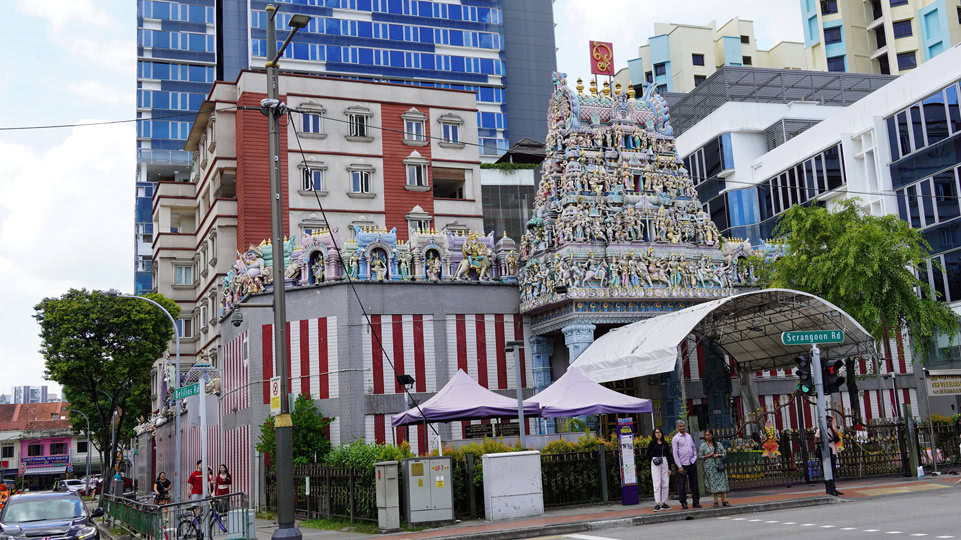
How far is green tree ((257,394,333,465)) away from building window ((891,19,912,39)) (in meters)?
63.4

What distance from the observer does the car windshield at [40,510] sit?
2241 cm

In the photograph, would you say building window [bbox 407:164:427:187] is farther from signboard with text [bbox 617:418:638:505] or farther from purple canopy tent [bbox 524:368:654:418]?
signboard with text [bbox 617:418:638:505]

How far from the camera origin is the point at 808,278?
33812mm

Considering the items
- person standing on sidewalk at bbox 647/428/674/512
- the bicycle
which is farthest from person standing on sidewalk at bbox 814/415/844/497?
the bicycle

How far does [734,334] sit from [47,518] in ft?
75.5

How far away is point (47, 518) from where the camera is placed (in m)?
22.4

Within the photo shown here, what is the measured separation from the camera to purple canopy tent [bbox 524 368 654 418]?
88.4ft

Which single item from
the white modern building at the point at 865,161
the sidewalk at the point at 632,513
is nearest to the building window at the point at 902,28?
the white modern building at the point at 865,161

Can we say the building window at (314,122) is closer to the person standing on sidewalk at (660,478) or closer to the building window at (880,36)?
the person standing on sidewalk at (660,478)

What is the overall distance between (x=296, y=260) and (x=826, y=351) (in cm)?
1916

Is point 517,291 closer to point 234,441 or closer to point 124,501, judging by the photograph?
point 234,441

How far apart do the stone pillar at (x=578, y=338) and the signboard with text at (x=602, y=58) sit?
11303mm

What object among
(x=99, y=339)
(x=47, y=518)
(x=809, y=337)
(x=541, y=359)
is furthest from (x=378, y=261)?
(x=99, y=339)

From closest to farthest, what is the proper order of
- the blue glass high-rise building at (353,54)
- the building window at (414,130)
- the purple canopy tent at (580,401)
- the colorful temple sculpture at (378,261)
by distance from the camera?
the purple canopy tent at (580,401) → the colorful temple sculpture at (378,261) → the building window at (414,130) → the blue glass high-rise building at (353,54)
